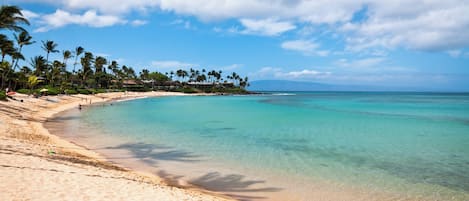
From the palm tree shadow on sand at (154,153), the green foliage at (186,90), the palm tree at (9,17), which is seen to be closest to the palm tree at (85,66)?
the green foliage at (186,90)

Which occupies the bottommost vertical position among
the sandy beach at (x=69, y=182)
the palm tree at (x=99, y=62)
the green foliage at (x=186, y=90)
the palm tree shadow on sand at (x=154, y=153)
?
the palm tree shadow on sand at (x=154, y=153)

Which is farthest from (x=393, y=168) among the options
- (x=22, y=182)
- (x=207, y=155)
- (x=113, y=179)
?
(x=22, y=182)

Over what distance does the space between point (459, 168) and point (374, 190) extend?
4647 millimetres

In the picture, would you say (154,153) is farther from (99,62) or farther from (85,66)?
(99,62)

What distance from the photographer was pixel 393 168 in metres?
10.8

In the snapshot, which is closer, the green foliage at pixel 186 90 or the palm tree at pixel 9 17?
the palm tree at pixel 9 17

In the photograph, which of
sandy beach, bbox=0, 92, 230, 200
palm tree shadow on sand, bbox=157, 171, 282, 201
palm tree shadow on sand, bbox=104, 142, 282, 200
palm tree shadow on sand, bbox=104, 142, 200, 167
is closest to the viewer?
sandy beach, bbox=0, 92, 230, 200

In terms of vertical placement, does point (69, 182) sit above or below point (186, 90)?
below

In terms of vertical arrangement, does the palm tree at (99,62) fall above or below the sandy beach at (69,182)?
above

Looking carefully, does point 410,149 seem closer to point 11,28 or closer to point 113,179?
point 113,179

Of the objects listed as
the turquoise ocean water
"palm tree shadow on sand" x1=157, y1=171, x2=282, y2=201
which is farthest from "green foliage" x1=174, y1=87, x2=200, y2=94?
"palm tree shadow on sand" x1=157, y1=171, x2=282, y2=201

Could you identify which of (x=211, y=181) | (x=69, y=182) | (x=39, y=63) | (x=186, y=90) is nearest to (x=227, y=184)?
(x=211, y=181)

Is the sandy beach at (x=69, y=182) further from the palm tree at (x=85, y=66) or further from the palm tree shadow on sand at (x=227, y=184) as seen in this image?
the palm tree at (x=85, y=66)

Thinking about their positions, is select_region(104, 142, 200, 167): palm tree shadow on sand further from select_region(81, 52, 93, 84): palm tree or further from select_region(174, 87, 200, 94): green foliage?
select_region(174, 87, 200, 94): green foliage
